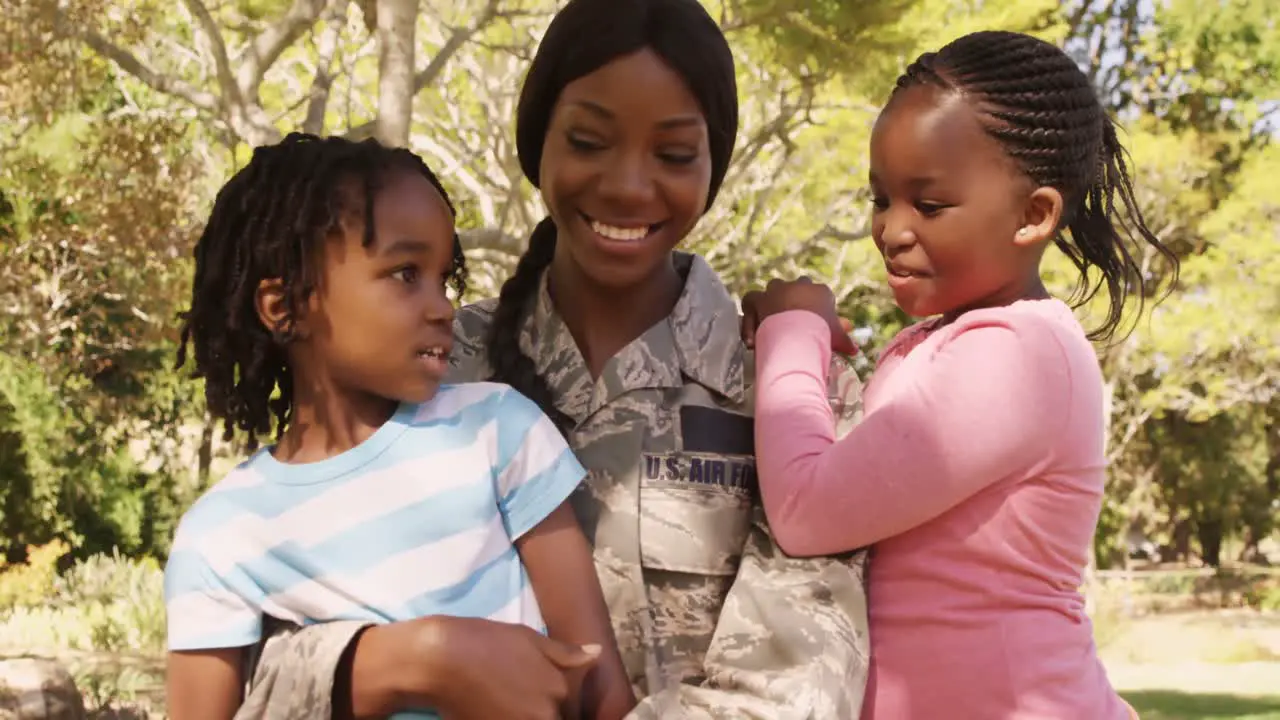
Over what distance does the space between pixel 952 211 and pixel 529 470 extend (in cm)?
71

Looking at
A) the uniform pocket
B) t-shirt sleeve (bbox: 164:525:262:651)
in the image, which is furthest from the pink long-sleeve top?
t-shirt sleeve (bbox: 164:525:262:651)

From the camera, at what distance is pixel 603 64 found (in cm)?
218

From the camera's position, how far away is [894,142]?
2.18 metres

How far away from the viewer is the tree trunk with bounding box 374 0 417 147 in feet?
29.9

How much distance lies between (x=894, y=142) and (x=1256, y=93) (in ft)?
73.6

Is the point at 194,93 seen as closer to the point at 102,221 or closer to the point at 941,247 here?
the point at 102,221

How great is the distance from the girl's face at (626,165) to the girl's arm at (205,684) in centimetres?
77

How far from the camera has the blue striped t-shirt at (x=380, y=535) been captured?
1.91 metres

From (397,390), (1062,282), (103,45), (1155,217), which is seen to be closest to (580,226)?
(397,390)

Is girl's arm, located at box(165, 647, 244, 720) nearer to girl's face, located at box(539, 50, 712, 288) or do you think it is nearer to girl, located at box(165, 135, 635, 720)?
girl, located at box(165, 135, 635, 720)

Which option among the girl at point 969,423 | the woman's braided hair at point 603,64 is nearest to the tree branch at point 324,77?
the woman's braided hair at point 603,64

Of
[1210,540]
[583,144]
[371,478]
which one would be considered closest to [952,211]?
[583,144]

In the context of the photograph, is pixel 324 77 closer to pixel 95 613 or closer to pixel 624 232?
pixel 95 613

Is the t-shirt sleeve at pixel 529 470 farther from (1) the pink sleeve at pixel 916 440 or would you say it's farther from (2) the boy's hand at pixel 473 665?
(1) the pink sleeve at pixel 916 440
